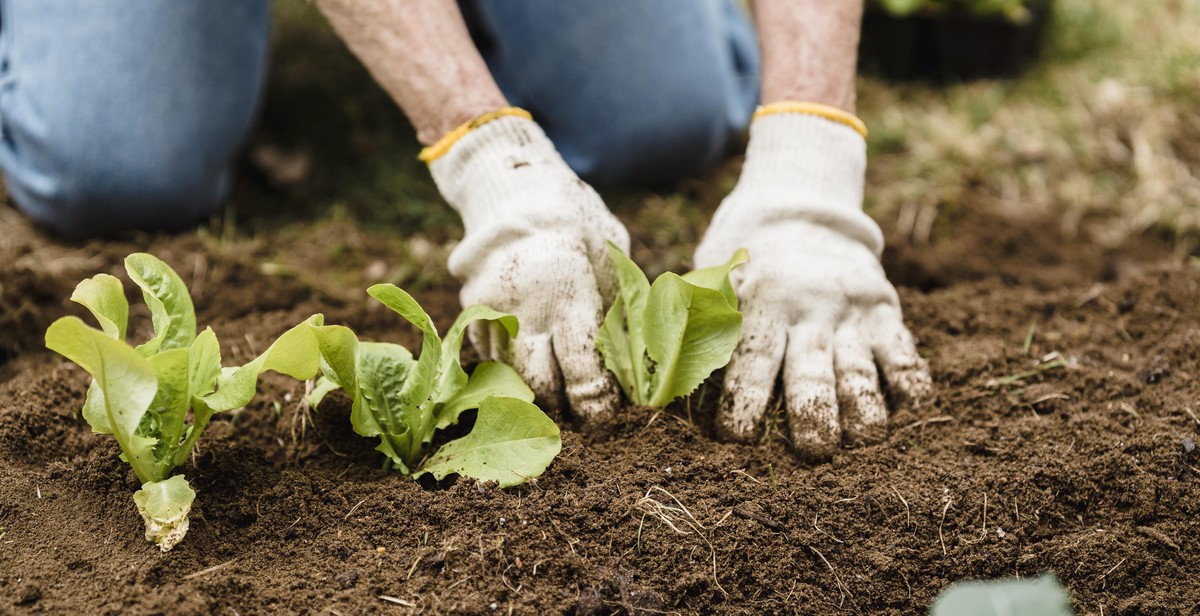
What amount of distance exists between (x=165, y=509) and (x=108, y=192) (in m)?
1.25

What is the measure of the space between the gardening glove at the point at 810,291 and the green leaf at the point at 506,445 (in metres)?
0.36

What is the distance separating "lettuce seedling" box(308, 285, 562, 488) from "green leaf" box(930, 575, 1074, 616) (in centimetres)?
62

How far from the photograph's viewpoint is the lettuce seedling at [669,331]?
1458 mm

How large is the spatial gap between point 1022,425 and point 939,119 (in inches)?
66.1

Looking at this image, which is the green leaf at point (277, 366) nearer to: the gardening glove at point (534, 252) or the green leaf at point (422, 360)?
the green leaf at point (422, 360)

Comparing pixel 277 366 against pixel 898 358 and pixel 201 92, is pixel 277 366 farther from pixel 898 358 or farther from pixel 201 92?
pixel 201 92

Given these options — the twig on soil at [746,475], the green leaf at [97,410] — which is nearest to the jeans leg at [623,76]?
the twig on soil at [746,475]

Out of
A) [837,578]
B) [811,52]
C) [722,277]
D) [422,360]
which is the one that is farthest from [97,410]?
[811,52]

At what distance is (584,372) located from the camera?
1.55m

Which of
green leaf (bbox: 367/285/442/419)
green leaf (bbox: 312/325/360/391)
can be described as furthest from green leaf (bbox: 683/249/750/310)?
green leaf (bbox: 312/325/360/391)

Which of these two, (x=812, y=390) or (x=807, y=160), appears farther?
(x=807, y=160)

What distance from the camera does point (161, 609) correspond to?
3.84ft

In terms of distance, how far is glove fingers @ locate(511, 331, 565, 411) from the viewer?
61.6 inches

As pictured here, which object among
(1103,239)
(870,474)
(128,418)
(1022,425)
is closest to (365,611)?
(128,418)
